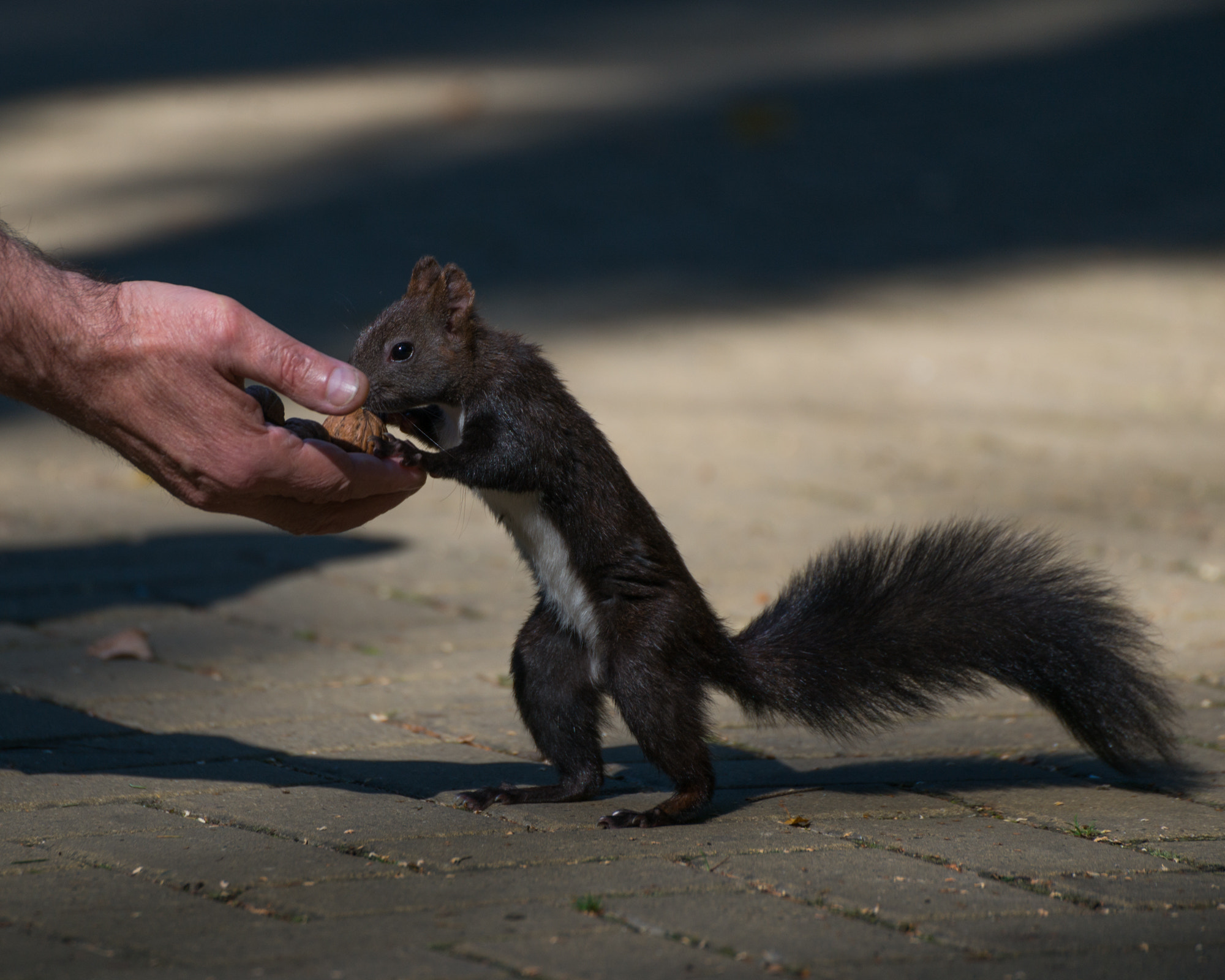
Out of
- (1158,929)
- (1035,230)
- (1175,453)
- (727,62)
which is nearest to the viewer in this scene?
(1158,929)

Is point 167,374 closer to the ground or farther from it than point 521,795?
farther from it

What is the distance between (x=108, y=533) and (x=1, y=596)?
86 centimetres

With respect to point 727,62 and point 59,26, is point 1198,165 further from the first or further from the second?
point 59,26

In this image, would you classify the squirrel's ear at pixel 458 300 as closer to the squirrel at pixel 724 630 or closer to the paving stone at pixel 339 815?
the squirrel at pixel 724 630

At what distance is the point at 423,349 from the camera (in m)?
3.41

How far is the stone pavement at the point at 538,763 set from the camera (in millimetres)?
2189

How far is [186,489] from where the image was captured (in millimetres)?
2928

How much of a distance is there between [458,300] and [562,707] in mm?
930

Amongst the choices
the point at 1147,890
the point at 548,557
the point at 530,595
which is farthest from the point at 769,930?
the point at 530,595

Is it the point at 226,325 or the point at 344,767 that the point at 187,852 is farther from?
the point at 226,325

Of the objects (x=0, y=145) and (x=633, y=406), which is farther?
(x=0, y=145)

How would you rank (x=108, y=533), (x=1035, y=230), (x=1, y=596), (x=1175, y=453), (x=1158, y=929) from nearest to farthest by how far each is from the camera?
(x=1158, y=929) < (x=1, y=596) < (x=108, y=533) < (x=1175, y=453) < (x=1035, y=230)

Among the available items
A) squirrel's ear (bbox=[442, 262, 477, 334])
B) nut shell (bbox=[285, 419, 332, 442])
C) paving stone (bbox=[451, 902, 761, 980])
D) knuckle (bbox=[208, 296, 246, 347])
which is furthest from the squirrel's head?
paving stone (bbox=[451, 902, 761, 980])

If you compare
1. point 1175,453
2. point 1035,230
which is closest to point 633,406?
point 1175,453
